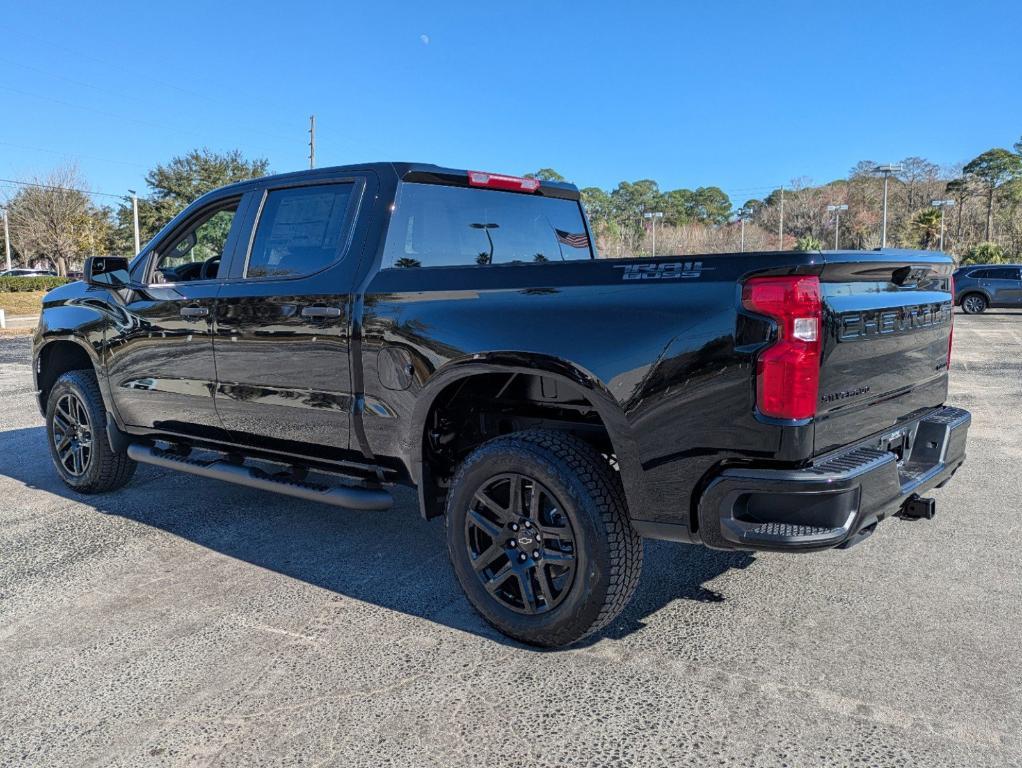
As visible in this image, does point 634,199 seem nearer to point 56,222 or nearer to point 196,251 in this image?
point 56,222

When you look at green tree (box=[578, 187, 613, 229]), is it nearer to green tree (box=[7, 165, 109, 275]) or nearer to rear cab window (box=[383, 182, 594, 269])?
green tree (box=[7, 165, 109, 275])

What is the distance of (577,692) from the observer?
9.50ft

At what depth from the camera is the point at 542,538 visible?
3186mm

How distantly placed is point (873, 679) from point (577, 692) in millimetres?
1077

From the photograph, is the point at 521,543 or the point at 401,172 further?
the point at 401,172

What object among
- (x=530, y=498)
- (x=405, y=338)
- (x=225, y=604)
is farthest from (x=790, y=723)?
(x=225, y=604)

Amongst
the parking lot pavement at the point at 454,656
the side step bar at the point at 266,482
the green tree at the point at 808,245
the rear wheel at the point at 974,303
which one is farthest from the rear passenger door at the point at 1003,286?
the side step bar at the point at 266,482

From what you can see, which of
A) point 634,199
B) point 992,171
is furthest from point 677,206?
point 992,171

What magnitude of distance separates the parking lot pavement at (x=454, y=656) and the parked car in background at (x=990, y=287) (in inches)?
961

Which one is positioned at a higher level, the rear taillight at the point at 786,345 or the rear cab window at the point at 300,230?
the rear cab window at the point at 300,230

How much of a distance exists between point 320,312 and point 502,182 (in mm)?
1275

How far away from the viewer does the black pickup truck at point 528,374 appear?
8.73 feet

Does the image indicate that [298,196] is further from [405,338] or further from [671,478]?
[671,478]

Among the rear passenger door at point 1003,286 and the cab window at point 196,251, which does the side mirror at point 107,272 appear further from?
the rear passenger door at point 1003,286
